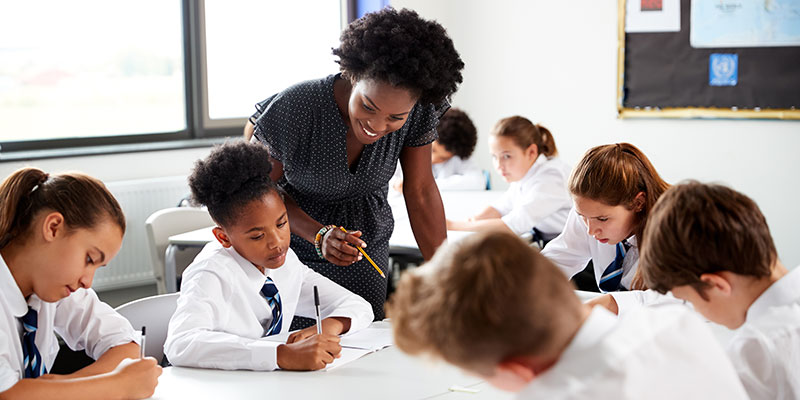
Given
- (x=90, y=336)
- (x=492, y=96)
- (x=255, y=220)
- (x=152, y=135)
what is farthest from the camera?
(x=492, y=96)

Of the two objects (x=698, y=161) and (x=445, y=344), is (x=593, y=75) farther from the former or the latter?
(x=445, y=344)

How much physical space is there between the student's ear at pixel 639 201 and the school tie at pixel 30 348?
1.45m

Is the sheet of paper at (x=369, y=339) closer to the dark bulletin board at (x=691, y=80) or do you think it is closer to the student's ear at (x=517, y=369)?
the student's ear at (x=517, y=369)

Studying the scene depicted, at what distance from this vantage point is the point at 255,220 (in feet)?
6.34

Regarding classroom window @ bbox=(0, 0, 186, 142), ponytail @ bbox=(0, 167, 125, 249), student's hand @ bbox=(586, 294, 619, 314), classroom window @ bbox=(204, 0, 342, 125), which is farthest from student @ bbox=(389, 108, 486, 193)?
ponytail @ bbox=(0, 167, 125, 249)

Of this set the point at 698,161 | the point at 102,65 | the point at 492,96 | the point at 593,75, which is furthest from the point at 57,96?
the point at 698,161

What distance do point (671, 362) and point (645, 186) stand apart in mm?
1231

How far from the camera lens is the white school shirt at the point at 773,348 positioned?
4.04 feet

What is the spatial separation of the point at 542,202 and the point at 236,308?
6.73 ft

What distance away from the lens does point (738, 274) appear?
1.29m

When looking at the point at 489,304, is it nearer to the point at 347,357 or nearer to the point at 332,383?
the point at 332,383

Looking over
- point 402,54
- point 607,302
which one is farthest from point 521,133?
point 402,54

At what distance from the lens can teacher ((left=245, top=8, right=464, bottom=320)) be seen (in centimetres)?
189

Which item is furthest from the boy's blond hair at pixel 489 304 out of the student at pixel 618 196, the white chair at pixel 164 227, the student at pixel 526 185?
the student at pixel 526 185
